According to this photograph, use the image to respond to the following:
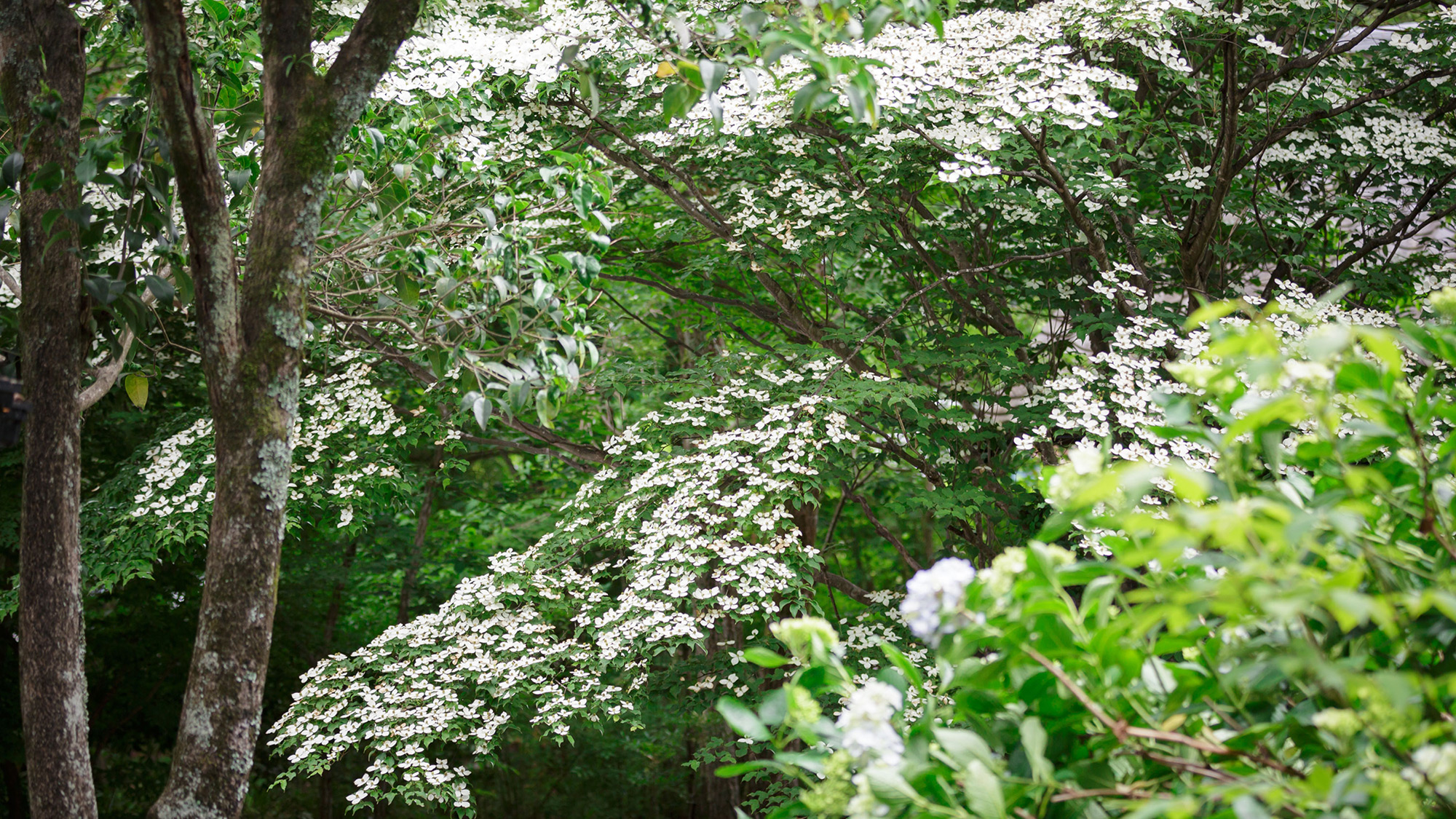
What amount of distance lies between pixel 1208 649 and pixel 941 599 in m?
0.36

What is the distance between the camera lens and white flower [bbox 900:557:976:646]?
1.02 metres

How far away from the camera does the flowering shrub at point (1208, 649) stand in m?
0.86

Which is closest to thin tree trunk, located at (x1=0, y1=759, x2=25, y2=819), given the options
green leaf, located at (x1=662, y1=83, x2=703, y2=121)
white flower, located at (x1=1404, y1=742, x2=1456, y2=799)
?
green leaf, located at (x1=662, y1=83, x2=703, y2=121)

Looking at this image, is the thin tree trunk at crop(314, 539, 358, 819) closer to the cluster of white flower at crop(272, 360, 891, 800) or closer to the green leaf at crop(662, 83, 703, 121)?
the cluster of white flower at crop(272, 360, 891, 800)

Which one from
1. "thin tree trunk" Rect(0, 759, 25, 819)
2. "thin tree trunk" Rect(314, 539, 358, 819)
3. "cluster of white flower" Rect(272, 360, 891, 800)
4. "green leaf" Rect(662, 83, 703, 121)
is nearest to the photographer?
"green leaf" Rect(662, 83, 703, 121)

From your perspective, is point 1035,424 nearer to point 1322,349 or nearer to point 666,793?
point 1322,349

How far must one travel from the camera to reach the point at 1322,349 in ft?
2.91

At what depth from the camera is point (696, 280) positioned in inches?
227

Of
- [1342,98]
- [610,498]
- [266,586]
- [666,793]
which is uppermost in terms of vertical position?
[266,586]

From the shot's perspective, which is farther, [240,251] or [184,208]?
[240,251]

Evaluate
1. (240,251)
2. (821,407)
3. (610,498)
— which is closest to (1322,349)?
(821,407)

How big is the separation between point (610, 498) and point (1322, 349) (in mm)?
3638

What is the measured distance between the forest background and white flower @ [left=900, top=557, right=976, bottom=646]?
1.36 m

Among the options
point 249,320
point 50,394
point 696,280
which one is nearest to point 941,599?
point 249,320
